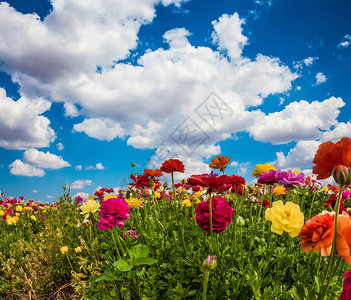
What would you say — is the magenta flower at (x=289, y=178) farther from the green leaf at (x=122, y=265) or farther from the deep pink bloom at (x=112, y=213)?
the green leaf at (x=122, y=265)

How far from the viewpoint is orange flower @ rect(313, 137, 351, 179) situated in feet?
3.29

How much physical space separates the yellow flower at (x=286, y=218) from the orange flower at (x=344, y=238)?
0.54m

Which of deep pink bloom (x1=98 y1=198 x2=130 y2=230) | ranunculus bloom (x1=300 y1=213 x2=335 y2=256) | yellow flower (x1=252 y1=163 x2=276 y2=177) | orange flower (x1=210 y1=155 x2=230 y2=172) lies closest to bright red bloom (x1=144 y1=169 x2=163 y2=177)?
orange flower (x1=210 y1=155 x2=230 y2=172)

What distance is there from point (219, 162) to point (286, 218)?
1.07 meters

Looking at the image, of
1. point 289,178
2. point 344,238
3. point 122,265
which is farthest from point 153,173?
point 344,238

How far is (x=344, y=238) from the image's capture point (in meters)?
1.02

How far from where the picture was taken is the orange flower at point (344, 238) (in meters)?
1.00

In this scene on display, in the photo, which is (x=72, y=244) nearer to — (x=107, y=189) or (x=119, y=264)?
(x=107, y=189)

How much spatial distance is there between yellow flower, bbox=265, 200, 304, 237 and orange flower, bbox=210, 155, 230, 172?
974 mm

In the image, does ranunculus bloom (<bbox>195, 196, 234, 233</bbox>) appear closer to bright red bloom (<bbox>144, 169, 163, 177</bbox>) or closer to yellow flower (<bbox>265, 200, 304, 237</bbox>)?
yellow flower (<bbox>265, 200, 304, 237</bbox>)

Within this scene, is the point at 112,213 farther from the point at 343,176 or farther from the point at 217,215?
the point at 343,176

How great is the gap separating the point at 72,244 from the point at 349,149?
12.8ft

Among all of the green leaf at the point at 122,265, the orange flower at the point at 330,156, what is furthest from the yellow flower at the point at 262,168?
the green leaf at the point at 122,265

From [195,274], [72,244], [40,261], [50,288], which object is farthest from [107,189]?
[195,274]
